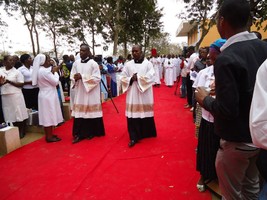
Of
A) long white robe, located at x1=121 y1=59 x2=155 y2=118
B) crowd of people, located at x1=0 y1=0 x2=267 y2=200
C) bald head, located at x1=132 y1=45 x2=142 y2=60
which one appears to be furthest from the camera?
long white robe, located at x1=121 y1=59 x2=155 y2=118

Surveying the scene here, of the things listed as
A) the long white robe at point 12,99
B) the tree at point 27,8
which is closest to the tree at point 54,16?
the tree at point 27,8

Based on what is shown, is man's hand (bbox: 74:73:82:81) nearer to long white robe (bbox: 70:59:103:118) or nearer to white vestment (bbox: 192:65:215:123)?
long white robe (bbox: 70:59:103:118)

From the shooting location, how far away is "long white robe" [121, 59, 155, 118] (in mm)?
4555

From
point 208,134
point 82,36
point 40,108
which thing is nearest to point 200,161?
point 208,134

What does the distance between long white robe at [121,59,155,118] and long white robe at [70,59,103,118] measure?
61 centimetres

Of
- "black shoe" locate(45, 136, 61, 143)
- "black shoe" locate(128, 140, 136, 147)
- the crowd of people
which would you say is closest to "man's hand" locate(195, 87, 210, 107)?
the crowd of people

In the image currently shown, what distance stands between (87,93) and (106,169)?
177 cm

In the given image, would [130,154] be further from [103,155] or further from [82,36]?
[82,36]

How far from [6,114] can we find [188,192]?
4.13 m

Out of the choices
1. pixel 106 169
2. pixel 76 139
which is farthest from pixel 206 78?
pixel 76 139

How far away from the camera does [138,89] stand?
459 cm

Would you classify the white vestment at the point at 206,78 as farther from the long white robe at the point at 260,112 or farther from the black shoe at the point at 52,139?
the black shoe at the point at 52,139

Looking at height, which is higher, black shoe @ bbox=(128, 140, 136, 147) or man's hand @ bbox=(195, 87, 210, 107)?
man's hand @ bbox=(195, 87, 210, 107)

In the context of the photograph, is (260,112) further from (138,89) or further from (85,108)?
(85,108)
